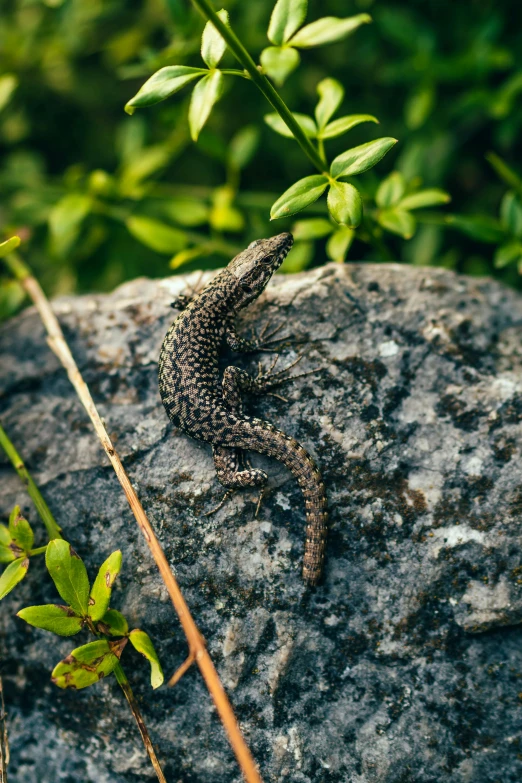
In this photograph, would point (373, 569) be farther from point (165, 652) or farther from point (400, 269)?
point (400, 269)

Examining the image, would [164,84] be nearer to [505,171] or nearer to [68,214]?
[68,214]

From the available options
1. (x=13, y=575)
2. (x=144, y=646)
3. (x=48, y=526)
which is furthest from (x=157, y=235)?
(x=144, y=646)

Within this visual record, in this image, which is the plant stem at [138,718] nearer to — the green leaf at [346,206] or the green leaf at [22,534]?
the green leaf at [22,534]

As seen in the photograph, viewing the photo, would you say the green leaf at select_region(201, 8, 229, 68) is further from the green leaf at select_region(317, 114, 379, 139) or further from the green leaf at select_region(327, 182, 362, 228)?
the green leaf at select_region(327, 182, 362, 228)

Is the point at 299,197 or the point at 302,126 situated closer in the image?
the point at 299,197

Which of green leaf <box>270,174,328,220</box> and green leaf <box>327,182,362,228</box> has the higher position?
green leaf <box>270,174,328,220</box>

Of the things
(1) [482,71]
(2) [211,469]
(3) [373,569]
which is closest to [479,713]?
(3) [373,569]

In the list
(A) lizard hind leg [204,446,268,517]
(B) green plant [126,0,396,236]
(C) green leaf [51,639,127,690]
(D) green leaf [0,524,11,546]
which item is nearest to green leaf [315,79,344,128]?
(B) green plant [126,0,396,236]
